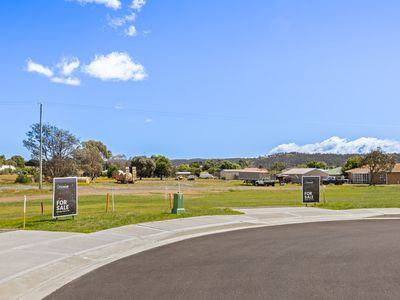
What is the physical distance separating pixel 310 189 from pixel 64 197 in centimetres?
1376

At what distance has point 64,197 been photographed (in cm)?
1795

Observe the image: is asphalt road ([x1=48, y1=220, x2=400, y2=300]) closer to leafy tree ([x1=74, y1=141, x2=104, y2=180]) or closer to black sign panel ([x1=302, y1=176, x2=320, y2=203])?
black sign panel ([x1=302, y1=176, x2=320, y2=203])

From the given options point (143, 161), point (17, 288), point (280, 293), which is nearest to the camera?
point (280, 293)

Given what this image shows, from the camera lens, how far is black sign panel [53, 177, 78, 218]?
1755 cm

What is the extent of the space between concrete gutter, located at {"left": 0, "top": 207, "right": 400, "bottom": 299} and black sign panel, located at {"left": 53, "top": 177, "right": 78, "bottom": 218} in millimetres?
Answer: 3067

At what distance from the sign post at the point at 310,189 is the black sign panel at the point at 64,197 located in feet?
42.2

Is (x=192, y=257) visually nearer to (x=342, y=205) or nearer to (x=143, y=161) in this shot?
(x=342, y=205)

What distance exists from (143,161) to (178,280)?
13721 centimetres

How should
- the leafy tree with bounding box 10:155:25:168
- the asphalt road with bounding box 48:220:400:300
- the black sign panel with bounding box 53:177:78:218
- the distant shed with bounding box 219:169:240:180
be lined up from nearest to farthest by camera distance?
the asphalt road with bounding box 48:220:400:300 < the black sign panel with bounding box 53:177:78:218 < the distant shed with bounding box 219:169:240:180 < the leafy tree with bounding box 10:155:25:168

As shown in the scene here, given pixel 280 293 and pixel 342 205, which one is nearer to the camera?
pixel 280 293

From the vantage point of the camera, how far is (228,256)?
11117 mm

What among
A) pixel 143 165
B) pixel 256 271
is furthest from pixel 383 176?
pixel 256 271

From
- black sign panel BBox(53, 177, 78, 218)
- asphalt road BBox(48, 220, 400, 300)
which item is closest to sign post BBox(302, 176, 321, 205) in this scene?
asphalt road BBox(48, 220, 400, 300)

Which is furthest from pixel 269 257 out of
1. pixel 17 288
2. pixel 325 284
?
pixel 17 288
